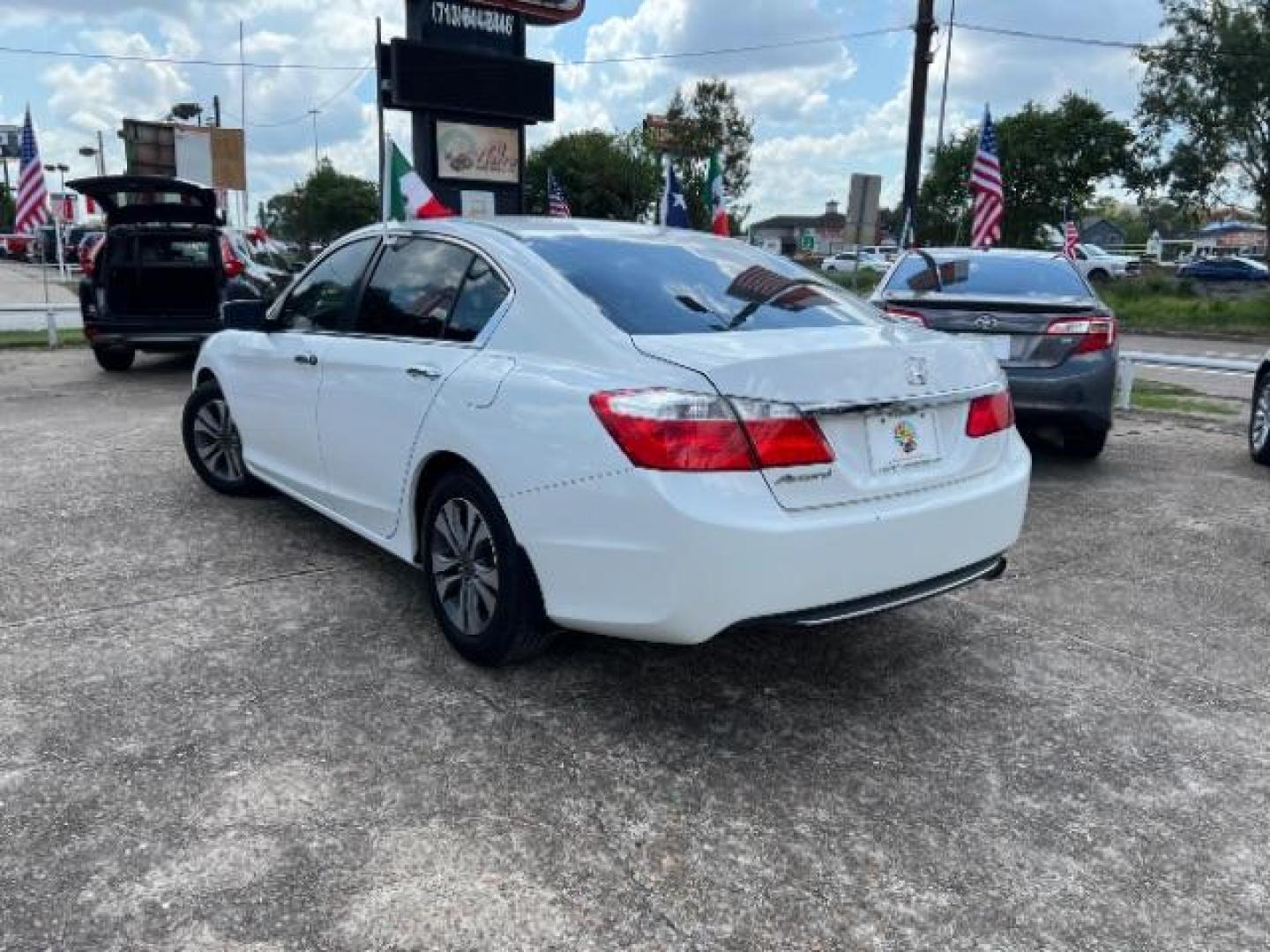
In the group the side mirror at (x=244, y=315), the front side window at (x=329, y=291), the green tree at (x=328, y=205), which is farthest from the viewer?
the green tree at (x=328, y=205)

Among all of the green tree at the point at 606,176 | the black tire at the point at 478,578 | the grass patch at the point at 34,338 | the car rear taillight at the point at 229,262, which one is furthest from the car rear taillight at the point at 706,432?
the green tree at the point at 606,176

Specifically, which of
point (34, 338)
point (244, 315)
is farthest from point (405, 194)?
point (34, 338)

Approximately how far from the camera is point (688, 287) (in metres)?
3.61

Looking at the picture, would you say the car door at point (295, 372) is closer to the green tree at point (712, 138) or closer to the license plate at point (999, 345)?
the license plate at point (999, 345)

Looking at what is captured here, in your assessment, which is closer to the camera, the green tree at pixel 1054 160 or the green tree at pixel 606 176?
the green tree at pixel 1054 160

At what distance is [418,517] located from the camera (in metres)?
3.85

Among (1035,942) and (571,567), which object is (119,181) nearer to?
(571,567)

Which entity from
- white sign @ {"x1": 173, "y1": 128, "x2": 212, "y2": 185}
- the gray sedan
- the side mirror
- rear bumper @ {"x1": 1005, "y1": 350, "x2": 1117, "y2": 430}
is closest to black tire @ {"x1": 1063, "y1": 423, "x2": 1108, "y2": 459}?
the gray sedan

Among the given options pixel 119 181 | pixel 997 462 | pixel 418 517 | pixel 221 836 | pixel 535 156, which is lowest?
pixel 221 836

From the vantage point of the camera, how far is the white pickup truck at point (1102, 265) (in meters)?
36.5

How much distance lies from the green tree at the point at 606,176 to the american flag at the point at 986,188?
47908 millimetres

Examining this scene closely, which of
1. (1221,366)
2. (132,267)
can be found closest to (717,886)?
(1221,366)

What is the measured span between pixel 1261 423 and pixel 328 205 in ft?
267

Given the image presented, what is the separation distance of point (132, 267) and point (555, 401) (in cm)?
945
